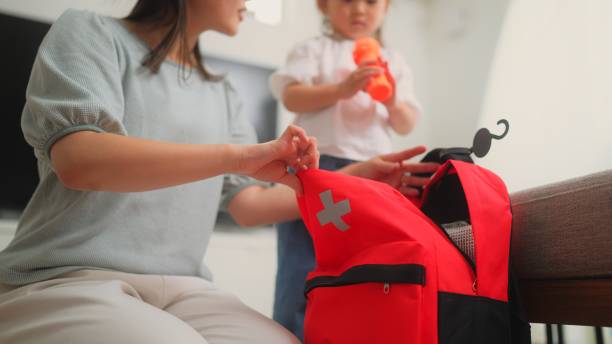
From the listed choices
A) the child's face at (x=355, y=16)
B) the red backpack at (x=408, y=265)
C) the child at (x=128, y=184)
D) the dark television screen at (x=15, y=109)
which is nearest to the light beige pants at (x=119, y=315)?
the child at (x=128, y=184)

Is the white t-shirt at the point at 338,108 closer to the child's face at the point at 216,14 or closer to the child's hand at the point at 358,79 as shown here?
the child's hand at the point at 358,79

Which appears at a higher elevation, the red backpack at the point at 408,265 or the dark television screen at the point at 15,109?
the dark television screen at the point at 15,109

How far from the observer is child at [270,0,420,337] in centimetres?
100

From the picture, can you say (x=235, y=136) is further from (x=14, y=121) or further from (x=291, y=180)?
(x=14, y=121)

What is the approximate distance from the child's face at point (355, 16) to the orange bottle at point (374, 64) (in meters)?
0.12

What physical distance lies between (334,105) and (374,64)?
5.2 inches

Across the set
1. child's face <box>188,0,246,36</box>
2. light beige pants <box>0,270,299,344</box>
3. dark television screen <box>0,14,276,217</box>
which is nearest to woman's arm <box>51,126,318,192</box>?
light beige pants <box>0,270,299,344</box>

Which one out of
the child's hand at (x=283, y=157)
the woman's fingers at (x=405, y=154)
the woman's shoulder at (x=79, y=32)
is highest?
the woman's shoulder at (x=79, y=32)

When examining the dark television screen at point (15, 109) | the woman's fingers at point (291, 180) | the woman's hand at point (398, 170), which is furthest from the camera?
the dark television screen at point (15, 109)

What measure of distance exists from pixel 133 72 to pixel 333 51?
50cm

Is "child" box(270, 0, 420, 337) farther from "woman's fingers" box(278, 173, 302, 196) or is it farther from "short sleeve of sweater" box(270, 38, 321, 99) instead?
"woman's fingers" box(278, 173, 302, 196)

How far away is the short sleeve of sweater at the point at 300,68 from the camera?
1084 mm

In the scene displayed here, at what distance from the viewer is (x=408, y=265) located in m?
0.57

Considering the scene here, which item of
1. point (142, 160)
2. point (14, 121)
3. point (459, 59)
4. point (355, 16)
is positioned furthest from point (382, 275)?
point (459, 59)
